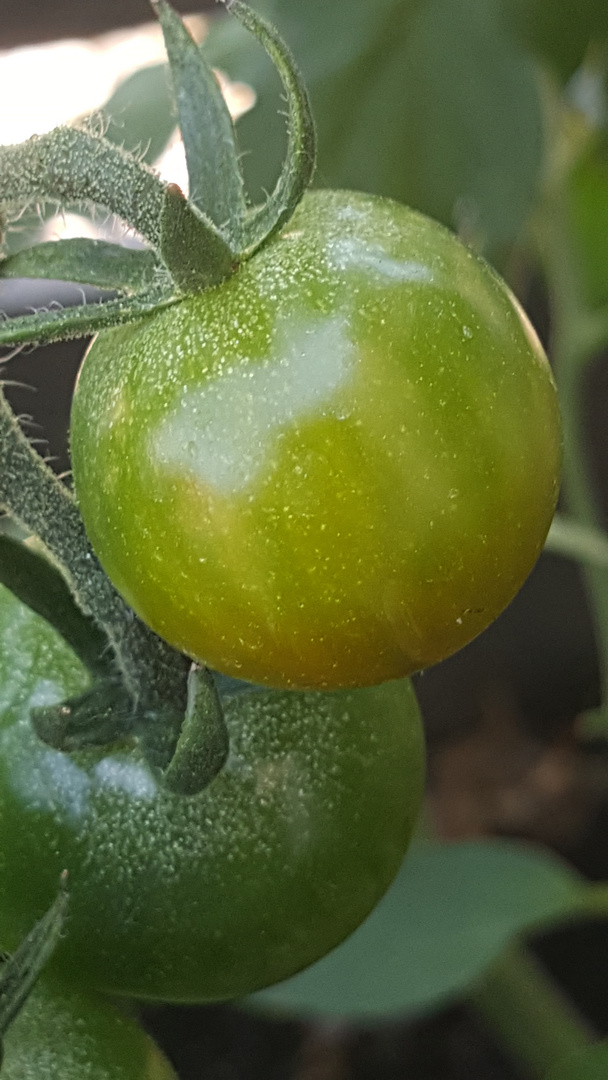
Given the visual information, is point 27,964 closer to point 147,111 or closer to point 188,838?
point 188,838

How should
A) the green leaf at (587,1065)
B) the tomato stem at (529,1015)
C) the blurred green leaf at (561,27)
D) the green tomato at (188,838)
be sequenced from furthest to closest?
the tomato stem at (529,1015) < the blurred green leaf at (561,27) < the green leaf at (587,1065) < the green tomato at (188,838)

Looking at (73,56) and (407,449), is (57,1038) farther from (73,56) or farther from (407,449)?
(73,56)

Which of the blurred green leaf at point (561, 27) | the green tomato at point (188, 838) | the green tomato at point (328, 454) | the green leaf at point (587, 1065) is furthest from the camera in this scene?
the blurred green leaf at point (561, 27)

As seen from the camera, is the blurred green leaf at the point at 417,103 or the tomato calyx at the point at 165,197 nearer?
the tomato calyx at the point at 165,197

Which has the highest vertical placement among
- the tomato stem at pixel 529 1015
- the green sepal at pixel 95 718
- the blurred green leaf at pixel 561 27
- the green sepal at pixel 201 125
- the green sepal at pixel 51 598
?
the green sepal at pixel 201 125

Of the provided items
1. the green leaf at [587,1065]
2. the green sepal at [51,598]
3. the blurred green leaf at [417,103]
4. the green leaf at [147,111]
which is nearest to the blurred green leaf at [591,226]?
the blurred green leaf at [417,103]

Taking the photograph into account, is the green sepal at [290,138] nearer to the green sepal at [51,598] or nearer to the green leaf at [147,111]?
the green sepal at [51,598]

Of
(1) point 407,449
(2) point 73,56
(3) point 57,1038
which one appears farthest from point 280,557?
(2) point 73,56
